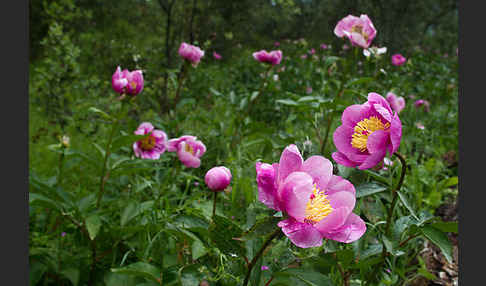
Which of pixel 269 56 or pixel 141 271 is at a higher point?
pixel 269 56

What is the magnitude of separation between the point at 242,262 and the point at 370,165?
13.3 inches

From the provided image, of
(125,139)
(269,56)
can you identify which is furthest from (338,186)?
(269,56)

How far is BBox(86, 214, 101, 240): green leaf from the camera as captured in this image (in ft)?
3.45

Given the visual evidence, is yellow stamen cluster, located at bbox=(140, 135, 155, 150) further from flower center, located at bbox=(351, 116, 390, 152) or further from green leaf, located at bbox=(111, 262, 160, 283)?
flower center, located at bbox=(351, 116, 390, 152)

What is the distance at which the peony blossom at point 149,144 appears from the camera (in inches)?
56.7

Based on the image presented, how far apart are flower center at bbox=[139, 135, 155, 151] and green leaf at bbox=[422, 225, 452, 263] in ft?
3.45

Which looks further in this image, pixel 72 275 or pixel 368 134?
pixel 72 275

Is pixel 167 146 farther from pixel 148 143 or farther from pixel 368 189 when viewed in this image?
pixel 368 189

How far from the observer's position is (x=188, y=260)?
0.96m

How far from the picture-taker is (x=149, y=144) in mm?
1467

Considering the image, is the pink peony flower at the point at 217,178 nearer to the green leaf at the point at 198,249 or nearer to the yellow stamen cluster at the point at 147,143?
the green leaf at the point at 198,249

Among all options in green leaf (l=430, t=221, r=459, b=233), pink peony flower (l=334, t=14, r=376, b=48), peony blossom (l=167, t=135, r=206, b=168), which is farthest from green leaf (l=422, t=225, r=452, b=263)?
pink peony flower (l=334, t=14, r=376, b=48)

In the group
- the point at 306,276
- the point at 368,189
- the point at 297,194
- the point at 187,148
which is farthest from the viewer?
the point at 187,148

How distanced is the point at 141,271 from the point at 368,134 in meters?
0.58
